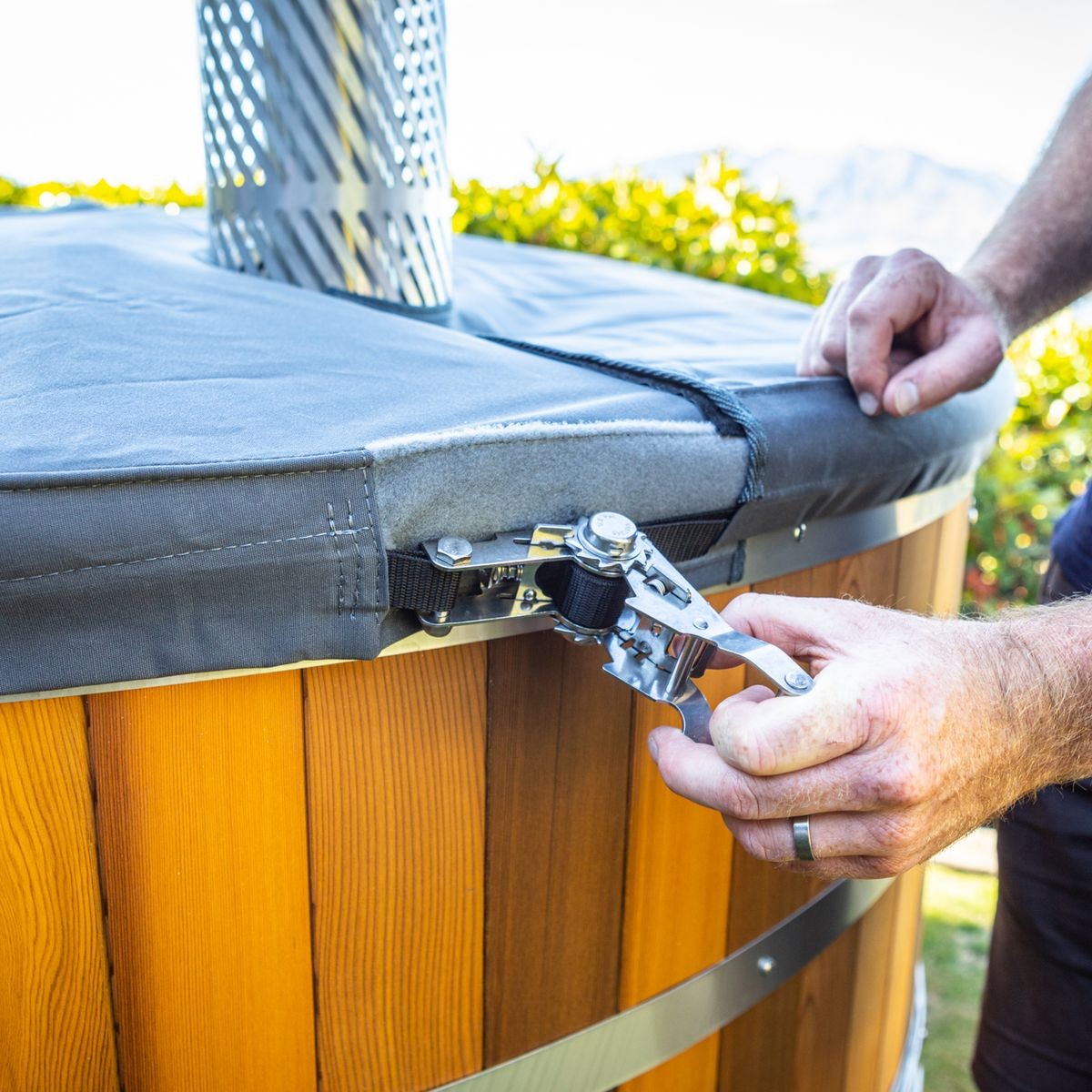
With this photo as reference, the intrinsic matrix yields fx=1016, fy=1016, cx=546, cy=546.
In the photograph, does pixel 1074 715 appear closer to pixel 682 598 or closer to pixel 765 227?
pixel 682 598

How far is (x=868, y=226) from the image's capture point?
7715 millimetres

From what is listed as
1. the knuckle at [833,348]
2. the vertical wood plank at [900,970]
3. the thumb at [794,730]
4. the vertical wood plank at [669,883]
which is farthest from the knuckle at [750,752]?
the vertical wood plank at [900,970]

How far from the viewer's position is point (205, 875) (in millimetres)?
677

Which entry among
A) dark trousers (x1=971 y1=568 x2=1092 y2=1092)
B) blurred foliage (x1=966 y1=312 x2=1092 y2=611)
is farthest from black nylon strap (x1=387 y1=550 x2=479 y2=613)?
blurred foliage (x1=966 y1=312 x2=1092 y2=611)

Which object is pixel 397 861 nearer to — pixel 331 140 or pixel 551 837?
pixel 551 837

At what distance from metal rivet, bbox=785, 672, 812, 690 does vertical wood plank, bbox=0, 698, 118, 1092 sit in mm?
430

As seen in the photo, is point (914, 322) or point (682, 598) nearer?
point (682, 598)

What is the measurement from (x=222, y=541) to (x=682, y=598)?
289mm

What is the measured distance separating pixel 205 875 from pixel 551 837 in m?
0.27

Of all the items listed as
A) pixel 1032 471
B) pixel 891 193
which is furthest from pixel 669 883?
pixel 891 193

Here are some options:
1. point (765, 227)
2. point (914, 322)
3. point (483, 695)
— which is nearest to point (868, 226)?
point (765, 227)

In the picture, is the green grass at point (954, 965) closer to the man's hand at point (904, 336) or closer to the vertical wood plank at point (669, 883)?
the vertical wood plank at point (669, 883)

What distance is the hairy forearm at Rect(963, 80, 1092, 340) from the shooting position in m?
1.19

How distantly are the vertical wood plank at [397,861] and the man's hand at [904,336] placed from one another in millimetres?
471
